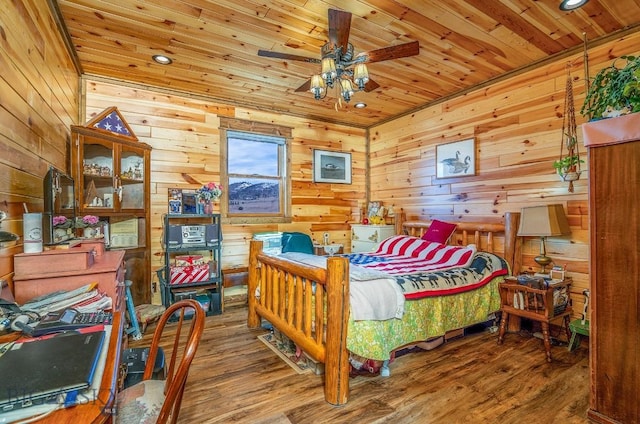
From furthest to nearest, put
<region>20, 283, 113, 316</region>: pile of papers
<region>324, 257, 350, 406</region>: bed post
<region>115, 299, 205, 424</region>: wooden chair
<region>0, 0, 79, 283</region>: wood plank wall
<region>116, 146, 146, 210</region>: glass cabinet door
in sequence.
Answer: <region>116, 146, 146, 210</region>: glass cabinet door < <region>324, 257, 350, 406</region>: bed post < <region>0, 0, 79, 283</region>: wood plank wall < <region>20, 283, 113, 316</region>: pile of papers < <region>115, 299, 205, 424</region>: wooden chair

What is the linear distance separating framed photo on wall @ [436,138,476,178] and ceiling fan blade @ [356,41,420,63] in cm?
179

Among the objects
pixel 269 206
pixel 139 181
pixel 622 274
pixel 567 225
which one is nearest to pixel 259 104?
pixel 269 206

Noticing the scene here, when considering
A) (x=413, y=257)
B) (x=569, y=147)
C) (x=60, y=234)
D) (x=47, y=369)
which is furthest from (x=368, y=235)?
(x=47, y=369)

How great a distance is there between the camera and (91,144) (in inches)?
117

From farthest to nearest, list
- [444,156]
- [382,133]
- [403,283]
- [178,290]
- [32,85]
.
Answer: [382,133] < [444,156] < [178,290] < [403,283] < [32,85]

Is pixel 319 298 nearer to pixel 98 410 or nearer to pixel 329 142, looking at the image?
pixel 98 410

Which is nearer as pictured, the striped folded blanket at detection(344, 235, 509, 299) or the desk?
the desk

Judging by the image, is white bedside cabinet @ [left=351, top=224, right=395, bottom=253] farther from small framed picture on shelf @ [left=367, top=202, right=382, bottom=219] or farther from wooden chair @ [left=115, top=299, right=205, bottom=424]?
wooden chair @ [left=115, top=299, right=205, bottom=424]

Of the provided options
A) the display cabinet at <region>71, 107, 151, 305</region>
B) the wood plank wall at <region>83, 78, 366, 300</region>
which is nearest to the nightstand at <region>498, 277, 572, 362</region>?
the wood plank wall at <region>83, 78, 366, 300</region>

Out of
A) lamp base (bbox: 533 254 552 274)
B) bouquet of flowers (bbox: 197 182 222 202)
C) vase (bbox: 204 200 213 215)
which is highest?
bouquet of flowers (bbox: 197 182 222 202)

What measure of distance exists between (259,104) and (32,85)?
8.60 ft

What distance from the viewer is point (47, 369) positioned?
811 mm

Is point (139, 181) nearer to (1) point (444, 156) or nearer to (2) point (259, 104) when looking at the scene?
(2) point (259, 104)

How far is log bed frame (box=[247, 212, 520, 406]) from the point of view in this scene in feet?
6.56
